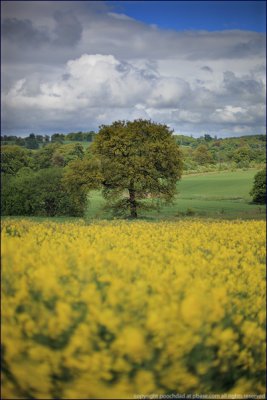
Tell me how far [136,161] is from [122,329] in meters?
31.5

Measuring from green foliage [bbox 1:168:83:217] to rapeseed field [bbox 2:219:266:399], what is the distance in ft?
106

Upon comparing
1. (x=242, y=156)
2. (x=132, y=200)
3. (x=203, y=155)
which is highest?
(x=203, y=155)

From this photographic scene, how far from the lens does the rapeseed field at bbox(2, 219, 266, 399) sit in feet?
13.9

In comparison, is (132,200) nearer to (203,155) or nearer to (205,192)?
(203,155)

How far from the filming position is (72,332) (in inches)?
172

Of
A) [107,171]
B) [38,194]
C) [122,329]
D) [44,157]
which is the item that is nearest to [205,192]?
[107,171]

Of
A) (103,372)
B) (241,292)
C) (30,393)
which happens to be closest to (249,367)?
(241,292)

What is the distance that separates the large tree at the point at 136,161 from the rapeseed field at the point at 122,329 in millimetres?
30296

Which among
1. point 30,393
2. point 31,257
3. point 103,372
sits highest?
point 31,257

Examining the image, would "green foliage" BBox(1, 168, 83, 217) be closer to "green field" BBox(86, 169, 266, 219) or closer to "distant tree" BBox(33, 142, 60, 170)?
"distant tree" BBox(33, 142, 60, 170)

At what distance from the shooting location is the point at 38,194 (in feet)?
125

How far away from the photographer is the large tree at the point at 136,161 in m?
35.9

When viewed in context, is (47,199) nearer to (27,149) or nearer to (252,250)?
(27,149)

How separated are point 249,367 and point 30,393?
2212 millimetres
